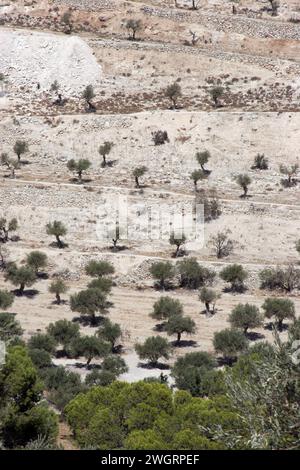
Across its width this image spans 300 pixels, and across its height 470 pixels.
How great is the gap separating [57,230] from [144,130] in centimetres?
1984

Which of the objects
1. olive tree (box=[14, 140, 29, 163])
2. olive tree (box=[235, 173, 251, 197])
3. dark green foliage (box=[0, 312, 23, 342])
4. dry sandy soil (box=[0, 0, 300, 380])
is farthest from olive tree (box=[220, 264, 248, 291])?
olive tree (box=[14, 140, 29, 163])

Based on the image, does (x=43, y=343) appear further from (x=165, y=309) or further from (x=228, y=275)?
(x=228, y=275)

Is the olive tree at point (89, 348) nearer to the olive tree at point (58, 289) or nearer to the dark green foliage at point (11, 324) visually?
the dark green foliage at point (11, 324)

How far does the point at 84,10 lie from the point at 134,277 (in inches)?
2085

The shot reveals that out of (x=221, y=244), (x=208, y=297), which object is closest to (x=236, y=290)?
(x=208, y=297)

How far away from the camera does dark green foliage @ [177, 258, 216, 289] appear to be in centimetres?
6725

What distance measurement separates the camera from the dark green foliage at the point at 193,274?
6725cm

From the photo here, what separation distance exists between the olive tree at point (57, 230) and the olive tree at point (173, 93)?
24641mm

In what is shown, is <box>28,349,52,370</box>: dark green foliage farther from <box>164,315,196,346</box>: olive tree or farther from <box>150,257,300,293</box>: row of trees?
<box>150,257,300,293</box>: row of trees

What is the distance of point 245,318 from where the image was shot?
2375 inches

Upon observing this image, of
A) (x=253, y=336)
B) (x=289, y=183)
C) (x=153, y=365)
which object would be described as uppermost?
(x=289, y=183)

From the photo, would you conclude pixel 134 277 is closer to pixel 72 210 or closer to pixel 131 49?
pixel 72 210

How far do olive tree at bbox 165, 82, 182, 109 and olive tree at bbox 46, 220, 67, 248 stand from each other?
24641 millimetres

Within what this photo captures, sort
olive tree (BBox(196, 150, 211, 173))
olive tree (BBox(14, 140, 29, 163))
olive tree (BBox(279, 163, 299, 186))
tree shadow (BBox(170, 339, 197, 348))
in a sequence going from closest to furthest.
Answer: tree shadow (BBox(170, 339, 197, 348)) → olive tree (BBox(279, 163, 299, 186)) → olive tree (BBox(196, 150, 211, 173)) → olive tree (BBox(14, 140, 29, 163))
